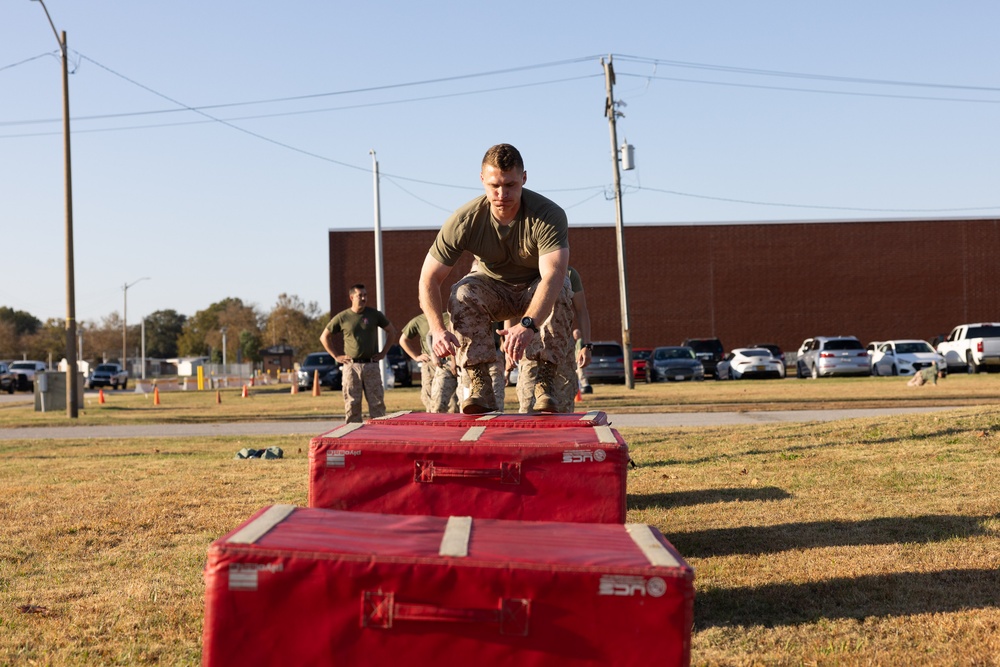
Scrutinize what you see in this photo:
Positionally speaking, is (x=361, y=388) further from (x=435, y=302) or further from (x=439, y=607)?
(x=439, y=607)

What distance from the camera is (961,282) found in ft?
183

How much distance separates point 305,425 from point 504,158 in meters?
12.1

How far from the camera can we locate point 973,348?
35844 millimetres

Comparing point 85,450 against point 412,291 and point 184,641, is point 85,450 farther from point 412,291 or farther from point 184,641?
point 412,291

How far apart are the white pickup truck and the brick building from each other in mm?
17104

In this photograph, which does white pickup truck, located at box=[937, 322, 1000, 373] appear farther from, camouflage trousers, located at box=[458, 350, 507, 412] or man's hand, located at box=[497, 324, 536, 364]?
man's hand, located at box=[497, 324, 536, 364]

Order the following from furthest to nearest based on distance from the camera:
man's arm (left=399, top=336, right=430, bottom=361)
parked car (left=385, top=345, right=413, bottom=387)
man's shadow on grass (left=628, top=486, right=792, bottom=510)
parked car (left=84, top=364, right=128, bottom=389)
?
parked car (left=84, top=364, right=128, bottom=389)
parked car (left=385, top=345, right=413, bottom=387)
man's arm (left=399, top=336, right=430, bottom=361)
man's shadow on grass (left=628, top=486, right=792, bottom=510)

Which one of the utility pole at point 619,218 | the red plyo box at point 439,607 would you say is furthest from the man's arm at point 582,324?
the utility pole at point 619,218

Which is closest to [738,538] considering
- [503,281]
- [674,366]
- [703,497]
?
[703,497]

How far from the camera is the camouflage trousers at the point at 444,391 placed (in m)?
11.8

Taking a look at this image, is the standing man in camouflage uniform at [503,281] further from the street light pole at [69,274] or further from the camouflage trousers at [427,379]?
the street light pole at [69,274]

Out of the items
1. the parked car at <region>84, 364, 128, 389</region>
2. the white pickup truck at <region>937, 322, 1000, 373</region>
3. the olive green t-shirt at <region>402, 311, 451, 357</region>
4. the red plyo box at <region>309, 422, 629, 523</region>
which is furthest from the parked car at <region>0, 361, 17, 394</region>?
the red plyo box at <region>309, 422, 629, 523</region>

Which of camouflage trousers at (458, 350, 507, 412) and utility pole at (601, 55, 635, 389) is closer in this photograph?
camouflage trousers at (458, 350, 507, 412)

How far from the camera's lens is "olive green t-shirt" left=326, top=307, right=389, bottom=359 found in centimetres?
1285
